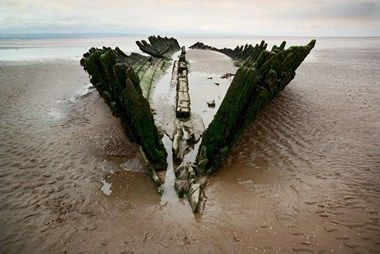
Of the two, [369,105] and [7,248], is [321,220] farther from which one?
[369,105]

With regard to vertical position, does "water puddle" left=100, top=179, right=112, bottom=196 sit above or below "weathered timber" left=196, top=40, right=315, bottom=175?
below

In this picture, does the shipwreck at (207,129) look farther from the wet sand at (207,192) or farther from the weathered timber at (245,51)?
the weathered timber at (245,51)

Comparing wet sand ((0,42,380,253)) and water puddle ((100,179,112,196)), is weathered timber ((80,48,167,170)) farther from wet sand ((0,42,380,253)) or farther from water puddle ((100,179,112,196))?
water puddle ((100,179,112,196))

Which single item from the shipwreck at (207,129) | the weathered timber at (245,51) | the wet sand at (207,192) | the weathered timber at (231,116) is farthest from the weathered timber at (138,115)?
the weathered timber at (245,51)

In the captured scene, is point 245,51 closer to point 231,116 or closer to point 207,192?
point 231,116

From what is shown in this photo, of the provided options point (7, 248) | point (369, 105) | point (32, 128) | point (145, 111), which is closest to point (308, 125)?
point (369, 105)

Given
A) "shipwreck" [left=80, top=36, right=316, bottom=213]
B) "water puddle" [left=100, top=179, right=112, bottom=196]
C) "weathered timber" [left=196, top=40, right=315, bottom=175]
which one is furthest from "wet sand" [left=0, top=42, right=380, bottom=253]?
"weathered timber" [left=196, top=40, right=315, bottom=175]

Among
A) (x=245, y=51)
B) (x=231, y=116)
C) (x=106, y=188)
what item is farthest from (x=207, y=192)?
(x=245, y=51)

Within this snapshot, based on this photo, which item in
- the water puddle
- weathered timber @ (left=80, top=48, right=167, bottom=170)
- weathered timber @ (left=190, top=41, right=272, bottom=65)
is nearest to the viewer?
the water puddle
